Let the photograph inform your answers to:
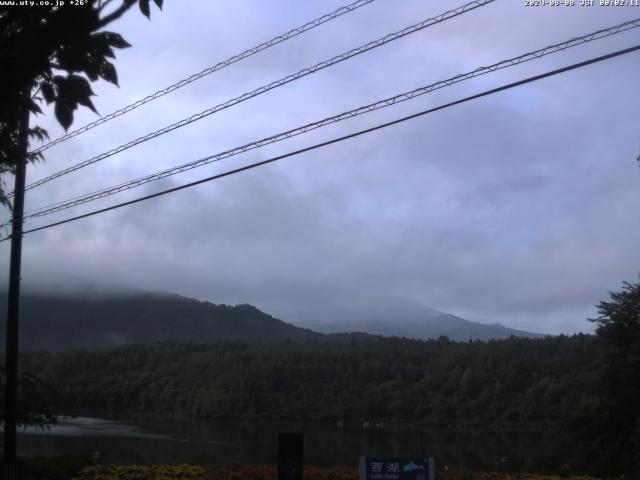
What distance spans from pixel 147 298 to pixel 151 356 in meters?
84.7

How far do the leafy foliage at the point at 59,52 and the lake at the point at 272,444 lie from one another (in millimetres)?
15485

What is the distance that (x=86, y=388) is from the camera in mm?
39719

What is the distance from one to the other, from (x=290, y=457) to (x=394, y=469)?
1678mm

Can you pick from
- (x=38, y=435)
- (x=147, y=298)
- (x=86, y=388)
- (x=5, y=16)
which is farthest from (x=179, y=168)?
(x=147, y=298)

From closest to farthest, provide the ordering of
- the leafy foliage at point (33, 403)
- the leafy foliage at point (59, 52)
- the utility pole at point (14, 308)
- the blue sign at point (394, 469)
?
the leafy foliage at point (59, 52) < the blue sign at point (394, 469) < the utility pole at point (14, 308) < the leafy foliage at point (33, 403)

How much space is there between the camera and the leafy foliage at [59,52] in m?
4.10

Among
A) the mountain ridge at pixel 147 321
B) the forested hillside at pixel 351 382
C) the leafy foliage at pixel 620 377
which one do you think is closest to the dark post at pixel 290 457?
the leafy foliage at pixel 620 377

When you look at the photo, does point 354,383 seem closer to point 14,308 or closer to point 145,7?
point 14,308

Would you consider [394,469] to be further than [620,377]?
No

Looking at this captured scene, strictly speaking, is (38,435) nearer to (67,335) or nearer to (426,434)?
(426,434)

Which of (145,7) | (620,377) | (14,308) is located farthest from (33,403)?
(620,377)

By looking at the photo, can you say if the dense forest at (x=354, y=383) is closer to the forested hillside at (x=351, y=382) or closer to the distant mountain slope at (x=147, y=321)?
the forested hillside at (x=351, y=382)

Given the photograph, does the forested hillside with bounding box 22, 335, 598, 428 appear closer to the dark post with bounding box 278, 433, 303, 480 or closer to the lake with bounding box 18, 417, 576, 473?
the lake with bounding box 18, 417, 576, 473

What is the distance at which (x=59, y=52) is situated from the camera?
15.4 ft
